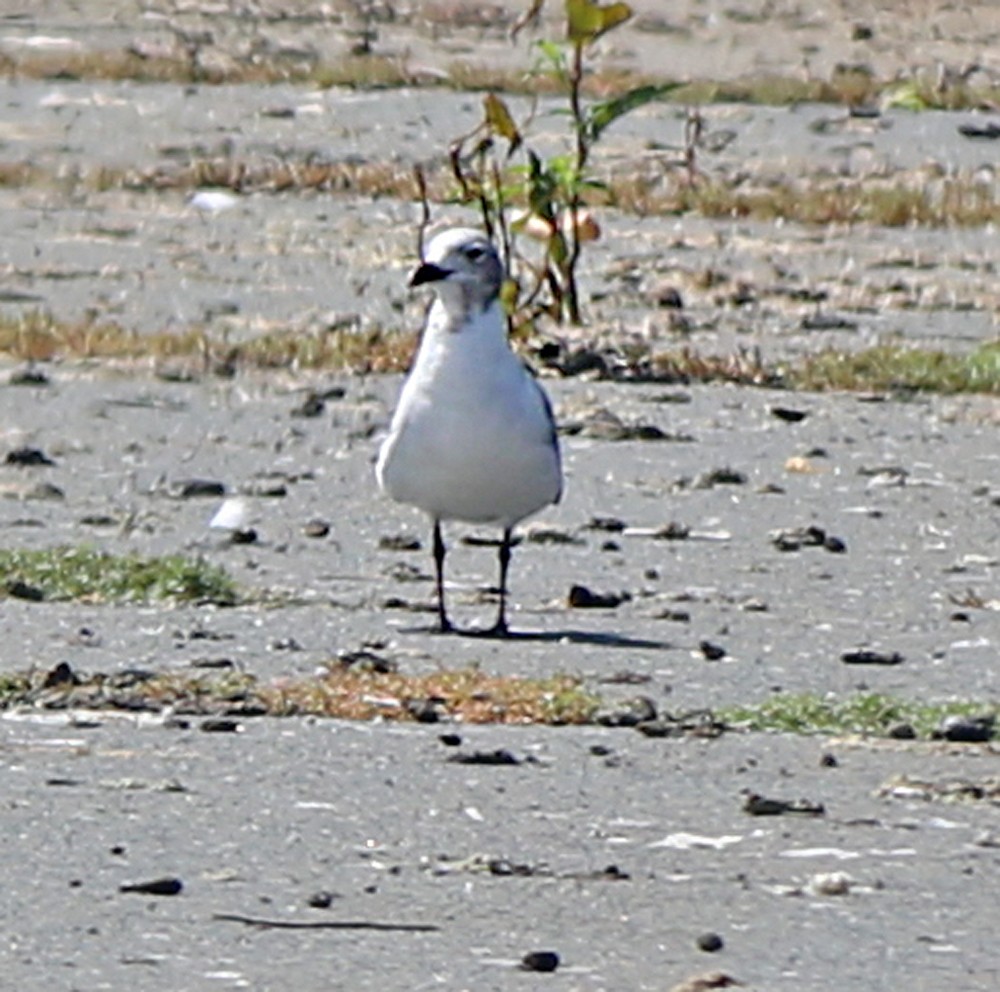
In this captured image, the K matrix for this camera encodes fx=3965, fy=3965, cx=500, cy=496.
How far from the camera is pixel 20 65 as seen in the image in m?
23.9

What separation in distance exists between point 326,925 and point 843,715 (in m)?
2.13

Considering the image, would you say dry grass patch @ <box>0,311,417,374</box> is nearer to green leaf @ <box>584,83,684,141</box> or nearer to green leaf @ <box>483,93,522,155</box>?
green leaf @ <box>483,93,522,155</box>

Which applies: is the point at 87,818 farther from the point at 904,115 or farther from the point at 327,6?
the point at 327,6

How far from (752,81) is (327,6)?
493 cm

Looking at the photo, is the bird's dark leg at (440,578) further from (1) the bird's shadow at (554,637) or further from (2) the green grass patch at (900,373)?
(2) the green grass patch at (900,373)

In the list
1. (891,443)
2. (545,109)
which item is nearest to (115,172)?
(545,109)

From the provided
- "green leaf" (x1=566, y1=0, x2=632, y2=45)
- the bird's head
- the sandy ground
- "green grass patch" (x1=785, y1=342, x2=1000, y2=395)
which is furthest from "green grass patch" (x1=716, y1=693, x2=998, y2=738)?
"green leaf" (x1=566, y1=0, x2=632, y2=45)

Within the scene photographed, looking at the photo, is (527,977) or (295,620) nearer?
(527,977)

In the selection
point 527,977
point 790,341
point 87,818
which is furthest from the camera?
point 790,341

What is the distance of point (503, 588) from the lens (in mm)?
9430

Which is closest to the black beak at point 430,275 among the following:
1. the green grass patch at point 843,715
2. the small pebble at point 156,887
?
the green grass patch at point 843,715

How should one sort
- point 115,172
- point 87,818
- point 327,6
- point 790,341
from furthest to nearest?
1. point 327,6
2. point 115,172
3. point 790,341
4. point 87,818

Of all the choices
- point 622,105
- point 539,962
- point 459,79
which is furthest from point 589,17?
point 459,79

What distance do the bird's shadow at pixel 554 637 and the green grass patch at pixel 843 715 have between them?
3.08 feet
